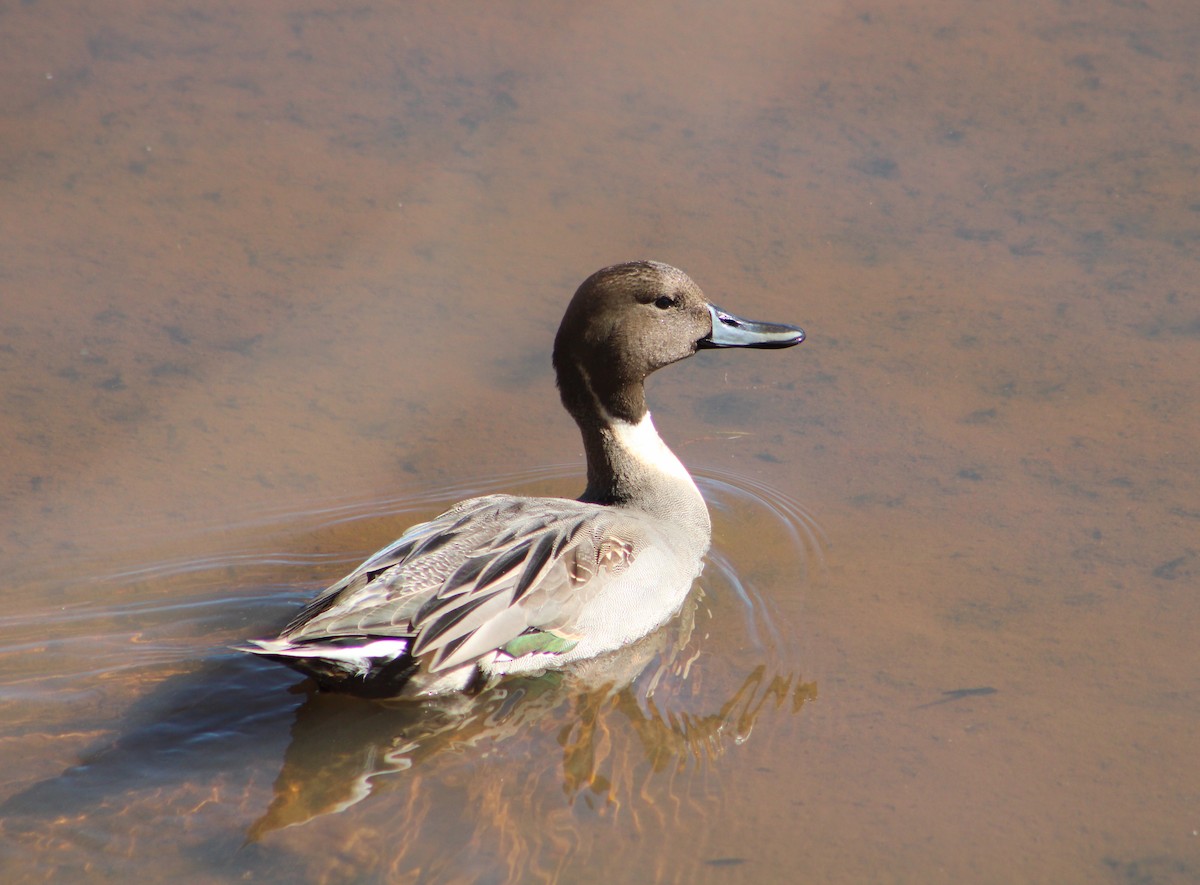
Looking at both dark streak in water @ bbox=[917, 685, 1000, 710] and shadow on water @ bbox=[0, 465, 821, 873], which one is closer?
shadow on water @ bbox=[0, 465, 821, 873]

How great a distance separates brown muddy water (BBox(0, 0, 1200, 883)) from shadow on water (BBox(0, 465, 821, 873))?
0.01 m

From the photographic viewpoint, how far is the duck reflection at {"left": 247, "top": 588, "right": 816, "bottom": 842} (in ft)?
14.2

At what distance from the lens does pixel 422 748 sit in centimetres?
446

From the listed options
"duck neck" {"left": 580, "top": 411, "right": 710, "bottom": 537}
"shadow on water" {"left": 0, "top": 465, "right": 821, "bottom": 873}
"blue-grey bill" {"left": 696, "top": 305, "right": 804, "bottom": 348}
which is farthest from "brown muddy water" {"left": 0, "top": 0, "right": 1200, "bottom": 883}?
"blue-grey bill" {"left": 696, "top": 305, "right": 804, "bottom": 348}

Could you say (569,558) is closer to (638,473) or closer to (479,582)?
(479,582)

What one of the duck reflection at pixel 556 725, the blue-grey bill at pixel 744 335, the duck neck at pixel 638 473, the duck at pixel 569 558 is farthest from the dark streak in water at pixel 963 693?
the blue-grey bill at pixel 744 335

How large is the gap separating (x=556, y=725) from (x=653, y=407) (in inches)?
73.6

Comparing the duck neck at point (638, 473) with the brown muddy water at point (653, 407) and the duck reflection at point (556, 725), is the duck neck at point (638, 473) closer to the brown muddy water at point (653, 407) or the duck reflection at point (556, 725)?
the brown muddy water at point (653, 407)

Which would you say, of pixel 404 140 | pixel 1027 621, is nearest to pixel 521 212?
pixel 404 140

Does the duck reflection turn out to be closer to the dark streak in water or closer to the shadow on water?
the shadow on water

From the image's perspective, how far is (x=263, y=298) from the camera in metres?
6.44

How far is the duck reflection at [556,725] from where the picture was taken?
4320 millimetres

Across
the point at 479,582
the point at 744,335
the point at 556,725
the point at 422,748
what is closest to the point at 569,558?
the point at 479,582

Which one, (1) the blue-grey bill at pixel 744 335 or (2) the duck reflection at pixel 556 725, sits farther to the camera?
(1) the blue-grey bill at pixel 744 335
